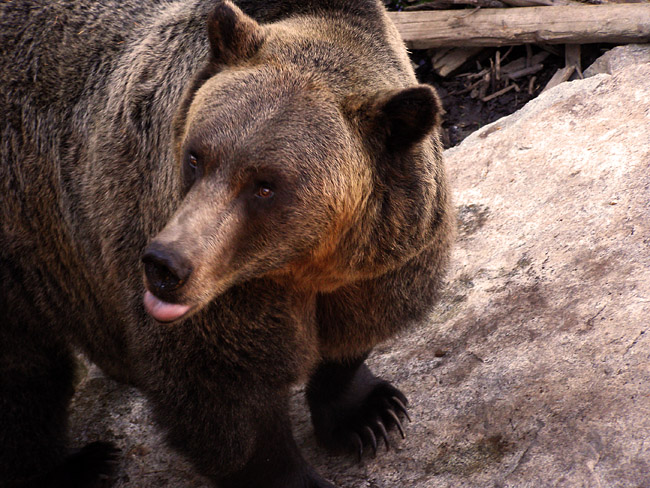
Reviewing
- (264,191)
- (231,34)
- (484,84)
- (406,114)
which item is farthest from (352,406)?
(484,84)

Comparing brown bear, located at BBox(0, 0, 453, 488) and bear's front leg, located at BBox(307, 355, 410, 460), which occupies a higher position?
brown bear, located at BBox(0, 0, 453, 488)

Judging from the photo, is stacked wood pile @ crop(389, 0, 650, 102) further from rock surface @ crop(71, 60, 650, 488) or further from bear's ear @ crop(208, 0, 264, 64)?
bear's ear @ crop(208, 0, 264, 64)

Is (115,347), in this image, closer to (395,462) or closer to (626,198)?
(395,462)

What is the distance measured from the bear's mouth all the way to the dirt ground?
632 centimetres

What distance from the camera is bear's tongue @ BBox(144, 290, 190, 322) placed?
3117 mm

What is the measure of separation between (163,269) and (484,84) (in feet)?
22.9

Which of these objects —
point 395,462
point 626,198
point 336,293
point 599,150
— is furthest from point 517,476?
point 599,150

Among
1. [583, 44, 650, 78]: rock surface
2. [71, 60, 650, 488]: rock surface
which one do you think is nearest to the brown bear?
[71, 60, 650, 488]: rock surface

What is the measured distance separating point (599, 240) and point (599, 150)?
3.40 feet

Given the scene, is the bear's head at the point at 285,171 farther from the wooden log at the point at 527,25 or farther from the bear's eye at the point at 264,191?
the wooden log at the point at 527,25

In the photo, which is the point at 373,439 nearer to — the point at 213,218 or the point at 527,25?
the point at 213,218

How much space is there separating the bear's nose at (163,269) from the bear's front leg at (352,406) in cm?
211

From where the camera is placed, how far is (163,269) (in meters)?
3.03

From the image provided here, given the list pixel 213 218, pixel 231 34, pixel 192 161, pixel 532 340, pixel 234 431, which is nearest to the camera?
pixel 213 218
